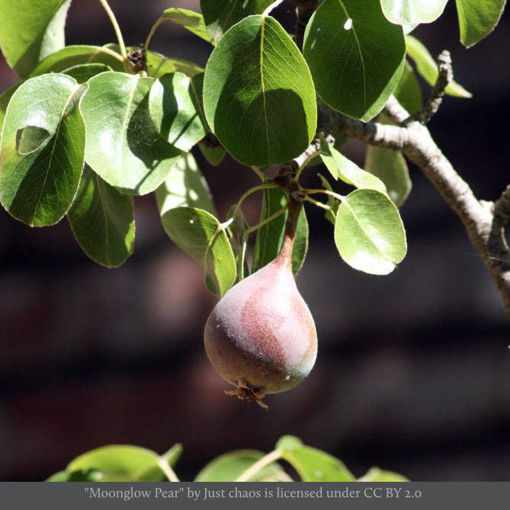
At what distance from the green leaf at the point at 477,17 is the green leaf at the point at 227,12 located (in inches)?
5.0

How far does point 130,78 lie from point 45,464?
130 centimetres

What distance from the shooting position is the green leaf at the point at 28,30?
62 cm

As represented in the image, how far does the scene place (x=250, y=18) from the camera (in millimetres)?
499

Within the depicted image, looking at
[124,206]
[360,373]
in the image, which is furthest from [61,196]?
[360,373]

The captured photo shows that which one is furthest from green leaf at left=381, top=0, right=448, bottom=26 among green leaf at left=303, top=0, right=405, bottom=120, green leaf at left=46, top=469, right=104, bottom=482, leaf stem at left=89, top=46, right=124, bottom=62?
green leaf at left=46, top=469, right=104, bottom=482

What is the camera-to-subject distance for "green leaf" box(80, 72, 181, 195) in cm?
51

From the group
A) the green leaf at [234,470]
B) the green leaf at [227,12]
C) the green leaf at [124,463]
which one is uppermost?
the green leaf at [227,12]

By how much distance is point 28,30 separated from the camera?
63 cm

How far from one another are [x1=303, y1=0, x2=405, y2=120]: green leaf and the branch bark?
0.37 ft

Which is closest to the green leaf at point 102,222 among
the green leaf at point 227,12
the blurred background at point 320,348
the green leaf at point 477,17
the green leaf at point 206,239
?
the green leaf at point 206,239

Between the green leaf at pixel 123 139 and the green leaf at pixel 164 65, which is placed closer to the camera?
the green leaf at pixel 123 139

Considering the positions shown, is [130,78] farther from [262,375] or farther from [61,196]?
[262,375]

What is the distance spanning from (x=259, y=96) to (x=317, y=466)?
1.23 feet

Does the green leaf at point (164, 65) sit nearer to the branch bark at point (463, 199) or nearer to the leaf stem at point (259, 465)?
the branch bark at point (463, 199)
